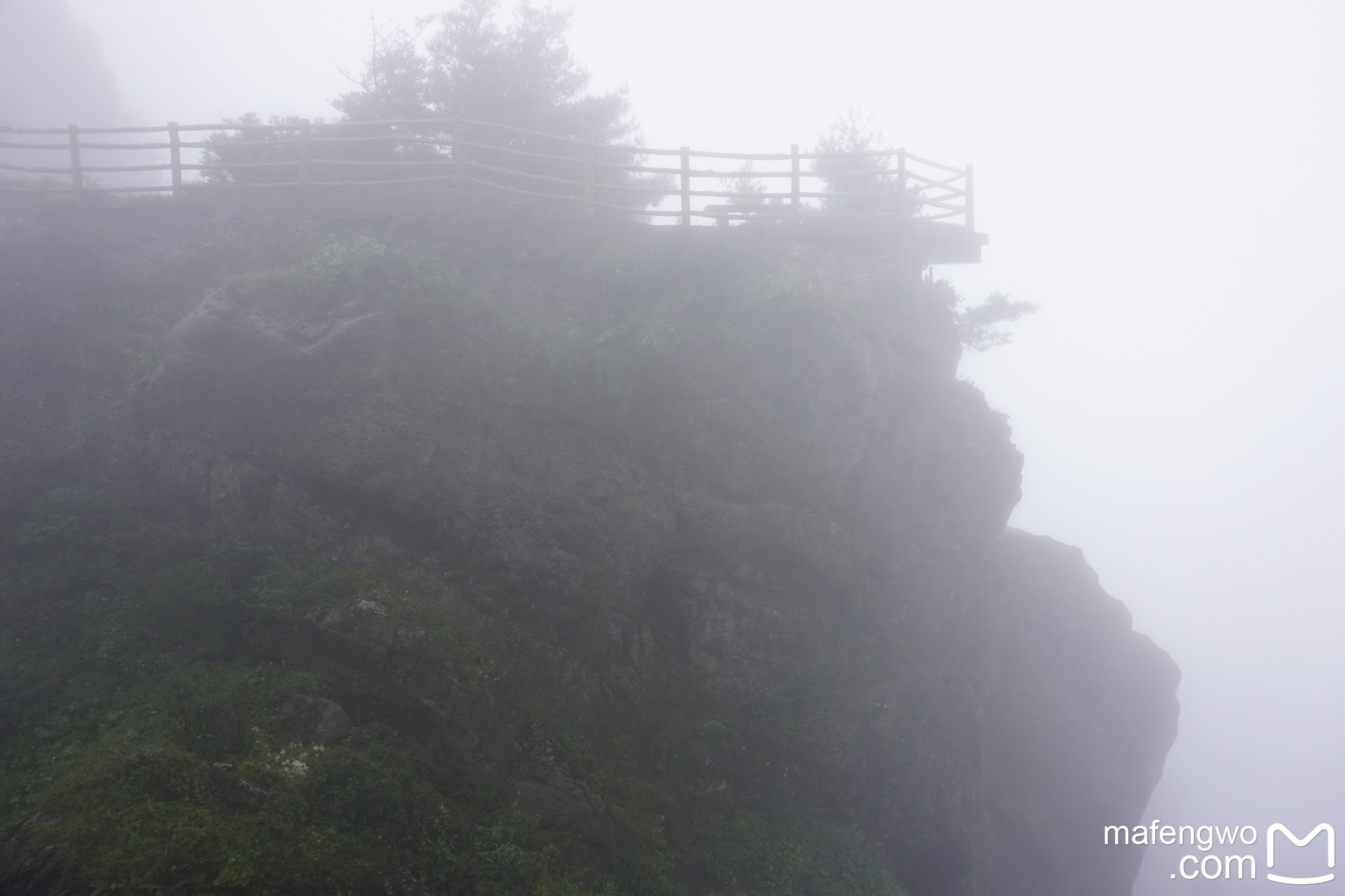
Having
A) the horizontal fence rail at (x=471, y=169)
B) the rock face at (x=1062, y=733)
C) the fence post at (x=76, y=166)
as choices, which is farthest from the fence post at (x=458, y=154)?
the rock face at (x=1062, y=733)

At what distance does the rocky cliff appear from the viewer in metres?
8.91

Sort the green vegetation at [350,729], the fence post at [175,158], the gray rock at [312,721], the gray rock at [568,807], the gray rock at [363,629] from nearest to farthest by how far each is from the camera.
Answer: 1. the green vegetation at [350,729]
2. the gray rock at [312,721]
3. the gray rock at [568,807]
4. the gray rock at [363,629]
5. the fence post at [175,158]

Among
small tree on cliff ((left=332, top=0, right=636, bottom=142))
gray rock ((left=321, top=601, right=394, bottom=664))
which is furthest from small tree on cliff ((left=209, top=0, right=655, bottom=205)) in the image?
gray rock ((left=321, top=601, right=394, bottom=664))

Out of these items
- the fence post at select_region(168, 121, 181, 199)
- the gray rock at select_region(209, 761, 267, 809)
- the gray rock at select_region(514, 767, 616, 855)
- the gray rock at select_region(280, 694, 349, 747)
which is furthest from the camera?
the fence post at select_region(168, 121, 181, 199)

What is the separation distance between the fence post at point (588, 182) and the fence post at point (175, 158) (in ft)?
28.4

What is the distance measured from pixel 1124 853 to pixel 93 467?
2464 centimetres

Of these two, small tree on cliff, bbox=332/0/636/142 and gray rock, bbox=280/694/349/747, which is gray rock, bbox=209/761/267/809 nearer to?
gray rock, bbox=280/694/349/747

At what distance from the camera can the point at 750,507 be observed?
571 inches

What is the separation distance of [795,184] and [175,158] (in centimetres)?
1409

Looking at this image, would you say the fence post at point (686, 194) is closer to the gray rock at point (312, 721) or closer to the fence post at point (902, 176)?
the fence post at point (902, 176)

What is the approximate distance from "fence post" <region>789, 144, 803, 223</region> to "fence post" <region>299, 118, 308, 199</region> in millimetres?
10980

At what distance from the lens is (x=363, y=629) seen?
10.3m

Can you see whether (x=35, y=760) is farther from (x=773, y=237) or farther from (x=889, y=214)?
(x=889, y=214)

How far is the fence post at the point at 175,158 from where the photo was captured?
1697 centimetres
